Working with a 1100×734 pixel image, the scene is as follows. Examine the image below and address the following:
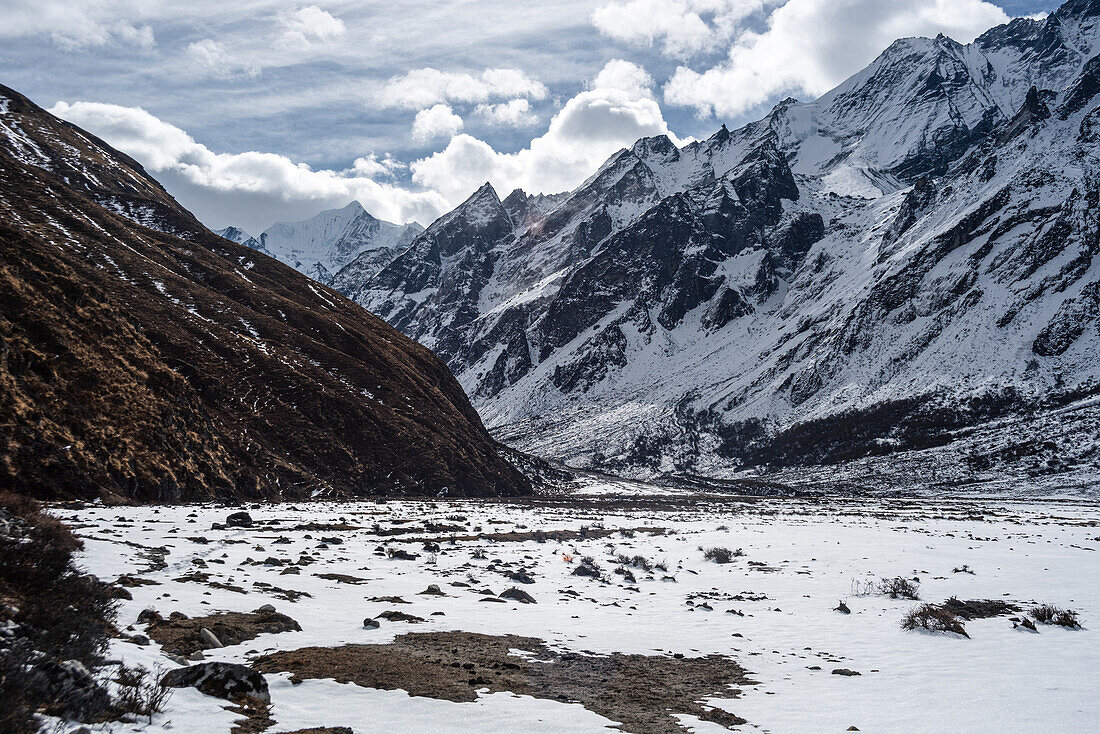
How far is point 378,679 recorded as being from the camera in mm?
9570

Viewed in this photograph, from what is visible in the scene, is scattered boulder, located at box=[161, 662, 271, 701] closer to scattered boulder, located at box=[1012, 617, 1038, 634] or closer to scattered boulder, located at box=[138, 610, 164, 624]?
scattered boulder, located at box=[138, 610, 164, 624]

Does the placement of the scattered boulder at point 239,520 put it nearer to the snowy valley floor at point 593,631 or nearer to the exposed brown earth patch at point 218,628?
the snowy valley floor at point 593,631

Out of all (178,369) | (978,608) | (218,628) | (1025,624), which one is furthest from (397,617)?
(178,369)

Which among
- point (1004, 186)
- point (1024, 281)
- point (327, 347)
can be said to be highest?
point (1004, 186)

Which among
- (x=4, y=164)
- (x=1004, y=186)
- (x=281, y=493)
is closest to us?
(x=281, y=493)

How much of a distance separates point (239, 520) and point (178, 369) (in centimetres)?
2275

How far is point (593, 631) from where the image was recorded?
15.5 metres

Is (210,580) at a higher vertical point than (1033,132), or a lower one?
lower

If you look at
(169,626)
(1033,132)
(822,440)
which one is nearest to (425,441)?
(169,626)

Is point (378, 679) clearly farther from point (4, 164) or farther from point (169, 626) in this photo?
point (4, 164)

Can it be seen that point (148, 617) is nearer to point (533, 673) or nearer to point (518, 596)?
point (533, 673)

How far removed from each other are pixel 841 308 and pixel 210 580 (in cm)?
16326

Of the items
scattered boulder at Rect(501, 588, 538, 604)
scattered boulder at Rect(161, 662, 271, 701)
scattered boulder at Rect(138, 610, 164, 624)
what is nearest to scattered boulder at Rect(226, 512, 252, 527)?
scattered boulder at Rect(501, 588, 538, 604)

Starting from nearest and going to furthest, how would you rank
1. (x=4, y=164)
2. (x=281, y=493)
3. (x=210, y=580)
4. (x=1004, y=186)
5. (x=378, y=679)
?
1. (x=378, y=679)
2. (x=210, y=580)
3. (x=281, y=493)
4. (x=4, y=164)
5. (x=1004, y=186)
